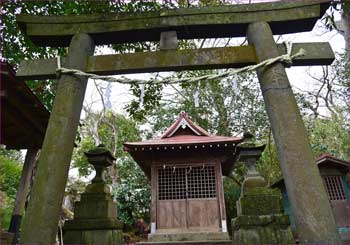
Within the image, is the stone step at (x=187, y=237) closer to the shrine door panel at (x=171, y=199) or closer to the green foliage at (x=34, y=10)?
the shrine door panel at (x=171, y=199)

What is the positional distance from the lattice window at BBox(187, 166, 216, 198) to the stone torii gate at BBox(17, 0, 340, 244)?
23.0 ft

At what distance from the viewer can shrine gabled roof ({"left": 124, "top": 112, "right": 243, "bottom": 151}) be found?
912 cm

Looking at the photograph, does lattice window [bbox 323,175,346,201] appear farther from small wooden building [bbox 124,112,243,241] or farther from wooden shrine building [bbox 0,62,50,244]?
wooden shrine building [bbox 0,62,50,244]

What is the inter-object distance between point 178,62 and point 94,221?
3038mm

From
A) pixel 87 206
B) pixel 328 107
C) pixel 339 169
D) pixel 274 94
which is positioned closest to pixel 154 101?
pixel 87 206

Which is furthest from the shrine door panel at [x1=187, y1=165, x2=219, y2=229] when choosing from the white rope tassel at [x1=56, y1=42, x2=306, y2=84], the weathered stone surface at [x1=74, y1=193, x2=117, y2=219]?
the white rope tassel at [x1=56, y1=42, x2=306, y2=84]

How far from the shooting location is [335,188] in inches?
388

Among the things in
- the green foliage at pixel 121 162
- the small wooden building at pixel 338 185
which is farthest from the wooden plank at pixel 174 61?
the green foliage at pixel 121 162

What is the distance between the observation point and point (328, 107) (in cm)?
1728

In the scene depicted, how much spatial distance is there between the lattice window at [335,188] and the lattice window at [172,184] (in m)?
5.05

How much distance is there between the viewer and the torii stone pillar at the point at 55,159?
247 cm

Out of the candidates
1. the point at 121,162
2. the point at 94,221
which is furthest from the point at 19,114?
the point at 121,162

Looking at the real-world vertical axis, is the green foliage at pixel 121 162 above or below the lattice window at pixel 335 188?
above

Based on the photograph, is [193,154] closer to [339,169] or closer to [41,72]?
[339,169]
